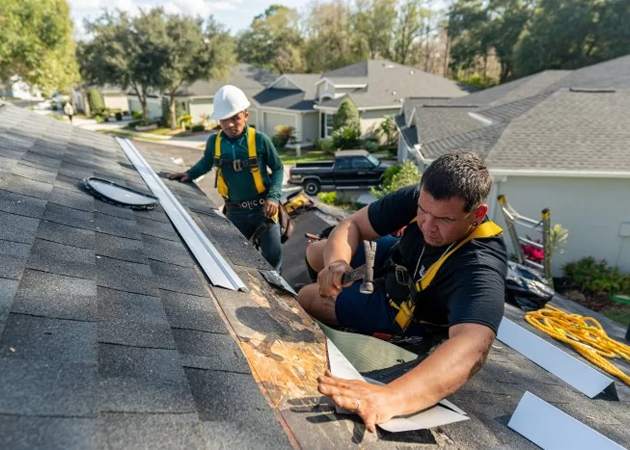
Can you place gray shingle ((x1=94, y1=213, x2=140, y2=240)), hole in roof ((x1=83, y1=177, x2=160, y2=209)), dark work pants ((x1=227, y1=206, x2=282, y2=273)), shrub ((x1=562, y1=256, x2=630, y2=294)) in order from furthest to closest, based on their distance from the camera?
shrub ((x1=562, y1=256, x2=630, y2=294)), dark work pants ((x1=227, y1=206, x2=282, y2=273)), hole in roof ((x1=83, y1=177, x2=160, y2=209)), gray shingle ((x1=94, y1=213, x2=140, y2=240))

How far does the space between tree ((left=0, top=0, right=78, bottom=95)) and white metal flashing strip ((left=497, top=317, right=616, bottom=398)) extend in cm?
2760

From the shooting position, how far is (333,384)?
→ 147 centimetres

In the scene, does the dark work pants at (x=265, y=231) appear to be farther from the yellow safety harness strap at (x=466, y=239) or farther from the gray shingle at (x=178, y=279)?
the yellow safety harness strap at (x=466, y=239)

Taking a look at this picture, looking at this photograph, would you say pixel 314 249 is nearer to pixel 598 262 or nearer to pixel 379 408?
pixel 379 408

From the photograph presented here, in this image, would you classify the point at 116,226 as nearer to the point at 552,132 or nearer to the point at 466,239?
the point at 466,239

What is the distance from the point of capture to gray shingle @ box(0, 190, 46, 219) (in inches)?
81.8

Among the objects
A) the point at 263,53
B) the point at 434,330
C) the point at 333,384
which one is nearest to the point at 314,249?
the point at 434,330

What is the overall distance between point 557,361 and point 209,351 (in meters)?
2.28

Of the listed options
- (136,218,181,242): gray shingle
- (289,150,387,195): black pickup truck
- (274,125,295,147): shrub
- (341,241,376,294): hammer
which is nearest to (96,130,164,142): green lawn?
(274,125,295,147): shrub

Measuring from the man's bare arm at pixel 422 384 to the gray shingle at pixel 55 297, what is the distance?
2.88ft

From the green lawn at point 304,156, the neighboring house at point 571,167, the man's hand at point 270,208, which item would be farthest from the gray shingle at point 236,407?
the green lawn at point 304,156

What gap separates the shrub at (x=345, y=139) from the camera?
23.5 meters

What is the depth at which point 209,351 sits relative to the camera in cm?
151

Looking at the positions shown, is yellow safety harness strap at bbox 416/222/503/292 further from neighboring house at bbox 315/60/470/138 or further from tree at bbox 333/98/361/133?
neighboring house at bbox 315/60/470/138
